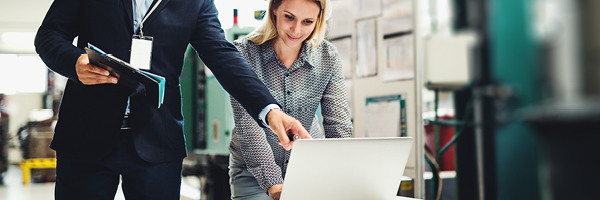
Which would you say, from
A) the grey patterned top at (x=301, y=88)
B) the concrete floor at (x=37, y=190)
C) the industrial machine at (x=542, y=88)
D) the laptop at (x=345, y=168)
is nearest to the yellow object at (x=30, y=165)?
the concrete floor at (x=37, y=190)

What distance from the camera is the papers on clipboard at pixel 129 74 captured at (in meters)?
0.81

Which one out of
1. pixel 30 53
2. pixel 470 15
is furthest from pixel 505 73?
pixel 30 53

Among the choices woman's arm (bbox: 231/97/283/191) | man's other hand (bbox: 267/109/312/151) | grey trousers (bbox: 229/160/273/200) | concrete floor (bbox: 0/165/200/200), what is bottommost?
concrete floor (bbox: 0/165/200/200)

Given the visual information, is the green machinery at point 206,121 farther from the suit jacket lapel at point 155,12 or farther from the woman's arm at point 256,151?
the suit jacket lapel at point 155,12

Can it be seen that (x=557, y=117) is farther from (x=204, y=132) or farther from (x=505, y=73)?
(x=204, y=132)

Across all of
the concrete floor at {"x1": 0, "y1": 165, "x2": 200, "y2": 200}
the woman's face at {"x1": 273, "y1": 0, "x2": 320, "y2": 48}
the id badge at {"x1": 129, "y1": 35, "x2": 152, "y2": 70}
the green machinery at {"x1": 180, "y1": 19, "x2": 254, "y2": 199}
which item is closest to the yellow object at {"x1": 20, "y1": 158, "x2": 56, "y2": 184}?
the concrete floor at {"x1": 0, "y1": 165, "x2": 200, "y2": 200}

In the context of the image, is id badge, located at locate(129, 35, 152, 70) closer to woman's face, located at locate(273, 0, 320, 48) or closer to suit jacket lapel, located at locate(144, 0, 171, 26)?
suit jacket lapel, located at locate(144, 0, 171, 26)

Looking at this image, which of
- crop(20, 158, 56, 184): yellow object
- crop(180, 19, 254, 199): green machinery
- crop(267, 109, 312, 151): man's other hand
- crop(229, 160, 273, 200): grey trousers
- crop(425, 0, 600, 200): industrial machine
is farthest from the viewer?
crop(20, 158, 56, 184): yellow object

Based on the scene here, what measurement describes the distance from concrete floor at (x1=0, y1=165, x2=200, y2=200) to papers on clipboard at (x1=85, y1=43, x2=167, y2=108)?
3.70 meters

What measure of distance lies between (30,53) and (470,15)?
7.88m

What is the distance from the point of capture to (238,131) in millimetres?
1249

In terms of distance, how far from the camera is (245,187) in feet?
4.10

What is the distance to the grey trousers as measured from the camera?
4.05 feet

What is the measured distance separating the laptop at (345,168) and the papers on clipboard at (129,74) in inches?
12.2
